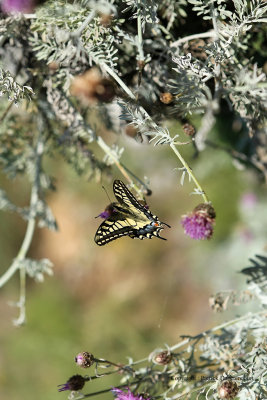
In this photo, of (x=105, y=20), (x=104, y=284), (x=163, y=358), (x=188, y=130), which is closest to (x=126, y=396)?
(x=163, y=358)

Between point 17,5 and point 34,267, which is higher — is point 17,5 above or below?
above

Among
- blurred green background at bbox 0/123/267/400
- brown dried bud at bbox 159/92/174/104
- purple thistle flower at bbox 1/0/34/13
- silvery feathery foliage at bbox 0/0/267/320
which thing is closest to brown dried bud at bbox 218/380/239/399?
silvery feathery foliage at bbox 0/0/267/320

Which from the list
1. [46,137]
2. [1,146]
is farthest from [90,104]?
[1,146]

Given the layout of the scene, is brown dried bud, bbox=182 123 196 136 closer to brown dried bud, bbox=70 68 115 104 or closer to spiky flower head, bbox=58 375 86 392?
A: brown dried bud, bbox=70 68 115 104

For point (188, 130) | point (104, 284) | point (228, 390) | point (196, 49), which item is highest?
point (104, 284)

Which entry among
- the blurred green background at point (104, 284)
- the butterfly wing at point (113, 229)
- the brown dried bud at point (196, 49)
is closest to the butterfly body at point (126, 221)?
the butterfly wing at point (113, 229)

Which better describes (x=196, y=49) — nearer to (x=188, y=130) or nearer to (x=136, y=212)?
(x=188, y=130)
